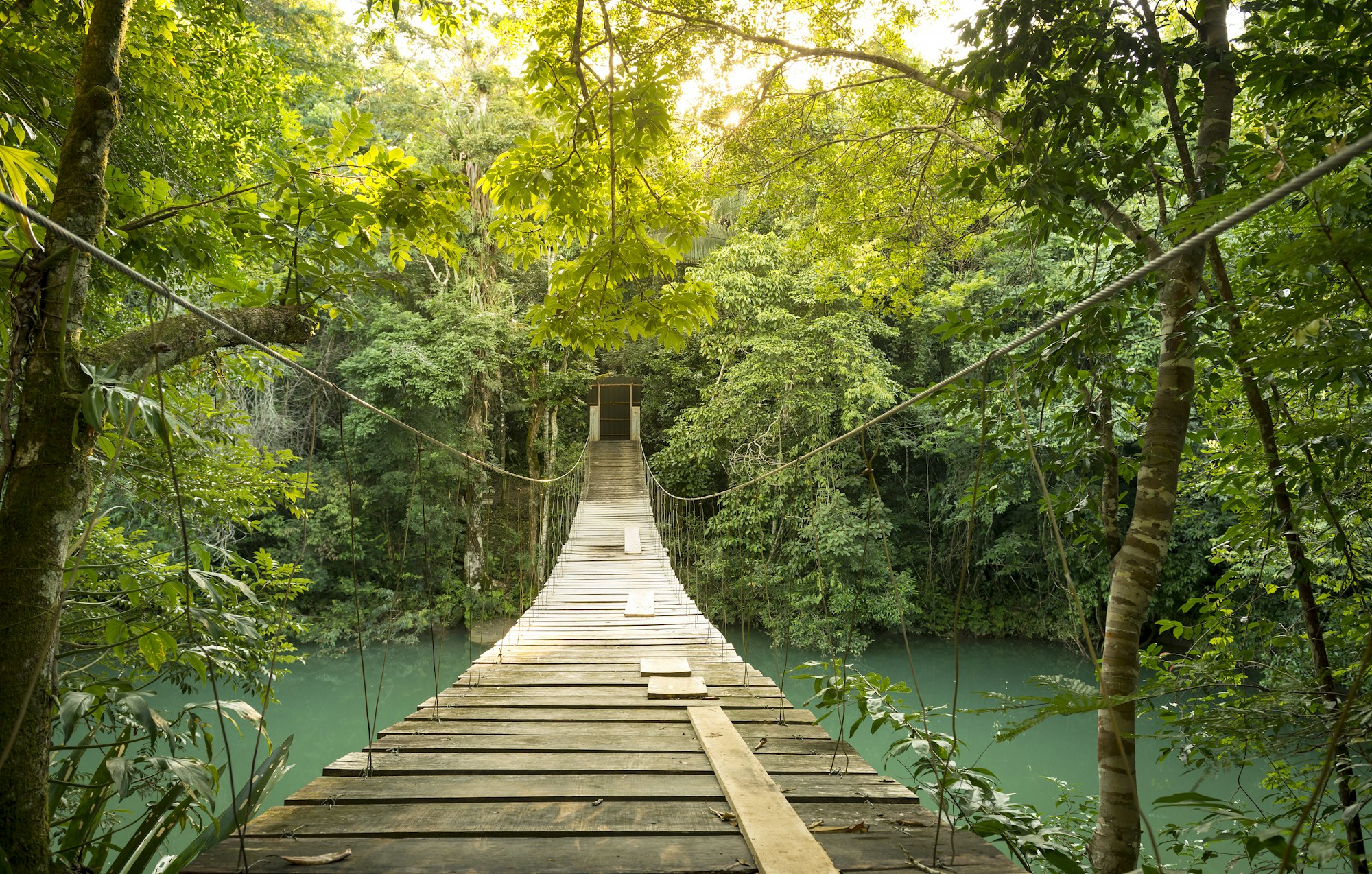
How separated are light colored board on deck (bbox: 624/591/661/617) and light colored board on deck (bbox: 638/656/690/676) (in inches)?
24.6

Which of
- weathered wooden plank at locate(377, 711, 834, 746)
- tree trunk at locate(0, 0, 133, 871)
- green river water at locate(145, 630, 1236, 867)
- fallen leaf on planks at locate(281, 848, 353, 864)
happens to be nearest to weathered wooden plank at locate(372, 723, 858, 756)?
weathered wooden plank at locate(377, 711, 834, 746)

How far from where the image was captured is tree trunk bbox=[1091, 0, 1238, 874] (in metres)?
1.71

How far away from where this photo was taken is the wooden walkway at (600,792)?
102 centimetres

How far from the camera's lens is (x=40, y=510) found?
3.02 feet

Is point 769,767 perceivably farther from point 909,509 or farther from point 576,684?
point 909,509

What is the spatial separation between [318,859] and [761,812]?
0.66 meters

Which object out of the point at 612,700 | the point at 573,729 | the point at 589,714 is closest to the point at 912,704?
the point at 612,700

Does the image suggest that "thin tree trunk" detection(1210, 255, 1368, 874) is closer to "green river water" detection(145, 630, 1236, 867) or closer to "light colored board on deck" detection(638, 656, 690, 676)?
"light colored board on deck" detection(638, 656, 690, 676)

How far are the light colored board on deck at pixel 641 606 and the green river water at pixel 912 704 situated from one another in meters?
2.16

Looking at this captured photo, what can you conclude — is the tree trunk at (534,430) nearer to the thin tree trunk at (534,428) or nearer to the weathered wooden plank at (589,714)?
the thin tree trunk at (534,428)

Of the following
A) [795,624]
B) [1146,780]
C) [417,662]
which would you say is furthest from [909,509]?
[417,662]

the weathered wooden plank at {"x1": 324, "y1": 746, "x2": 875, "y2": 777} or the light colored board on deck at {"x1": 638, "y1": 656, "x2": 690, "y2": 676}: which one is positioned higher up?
the weathered wooden plank at {"x1": 324, "y1": 746, "x2": 875, "y2": 777}

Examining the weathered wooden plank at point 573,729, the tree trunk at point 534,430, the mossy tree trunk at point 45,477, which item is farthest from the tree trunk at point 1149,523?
the tree trunk at point 534,430

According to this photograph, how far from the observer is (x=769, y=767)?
56.1 inches
